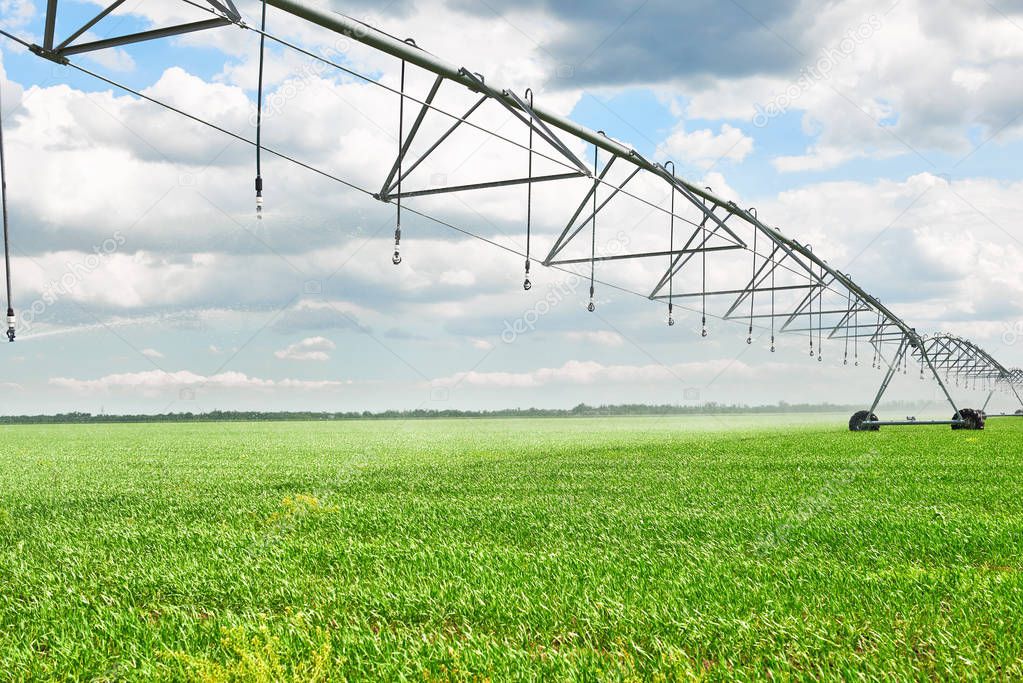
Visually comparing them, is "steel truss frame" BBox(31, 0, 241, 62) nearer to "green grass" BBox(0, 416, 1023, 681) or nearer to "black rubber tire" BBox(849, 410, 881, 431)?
"green grass" BBox(0, 416, 1023, 681)

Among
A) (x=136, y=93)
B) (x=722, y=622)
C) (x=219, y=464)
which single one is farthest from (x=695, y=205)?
(x=219, y=464)

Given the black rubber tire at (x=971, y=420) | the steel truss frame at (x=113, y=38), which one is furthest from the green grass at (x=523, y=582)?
the black rubber tire at (x=971, y=420)

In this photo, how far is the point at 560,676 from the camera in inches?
140

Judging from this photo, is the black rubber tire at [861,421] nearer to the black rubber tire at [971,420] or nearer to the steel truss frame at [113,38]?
the black rubber tire at [971,420]

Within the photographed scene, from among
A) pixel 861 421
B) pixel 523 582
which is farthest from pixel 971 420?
pixel 523 582

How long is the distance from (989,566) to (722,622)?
289 centimetres

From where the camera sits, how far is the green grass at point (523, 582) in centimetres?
379

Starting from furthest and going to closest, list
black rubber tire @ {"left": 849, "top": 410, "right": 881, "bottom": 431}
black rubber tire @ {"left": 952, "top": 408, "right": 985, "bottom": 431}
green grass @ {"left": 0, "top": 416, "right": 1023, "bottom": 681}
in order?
1. black rubber tire @ {"left": 952, "top": 408, "right": 985, "bottom": 431}
2. black rubber tire @ {"left": 849, "top": 410, "right": 881, "bottom": 431}
3. green grass @ {"left": 0, "top": 416, "right": 1023, "bottom": 681}

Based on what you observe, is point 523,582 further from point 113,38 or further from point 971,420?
point 971,420

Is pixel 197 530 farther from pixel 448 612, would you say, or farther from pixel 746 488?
pixel 746 488

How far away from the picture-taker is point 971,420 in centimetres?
2884

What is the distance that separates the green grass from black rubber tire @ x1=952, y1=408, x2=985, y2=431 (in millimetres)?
20235

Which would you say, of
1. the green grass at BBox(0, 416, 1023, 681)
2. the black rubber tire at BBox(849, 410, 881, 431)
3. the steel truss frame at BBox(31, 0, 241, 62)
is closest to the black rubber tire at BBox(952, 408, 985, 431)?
the black rubber tire at BBox(849, 410, 881, 431)

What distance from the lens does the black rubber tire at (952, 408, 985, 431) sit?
93.6 feet
